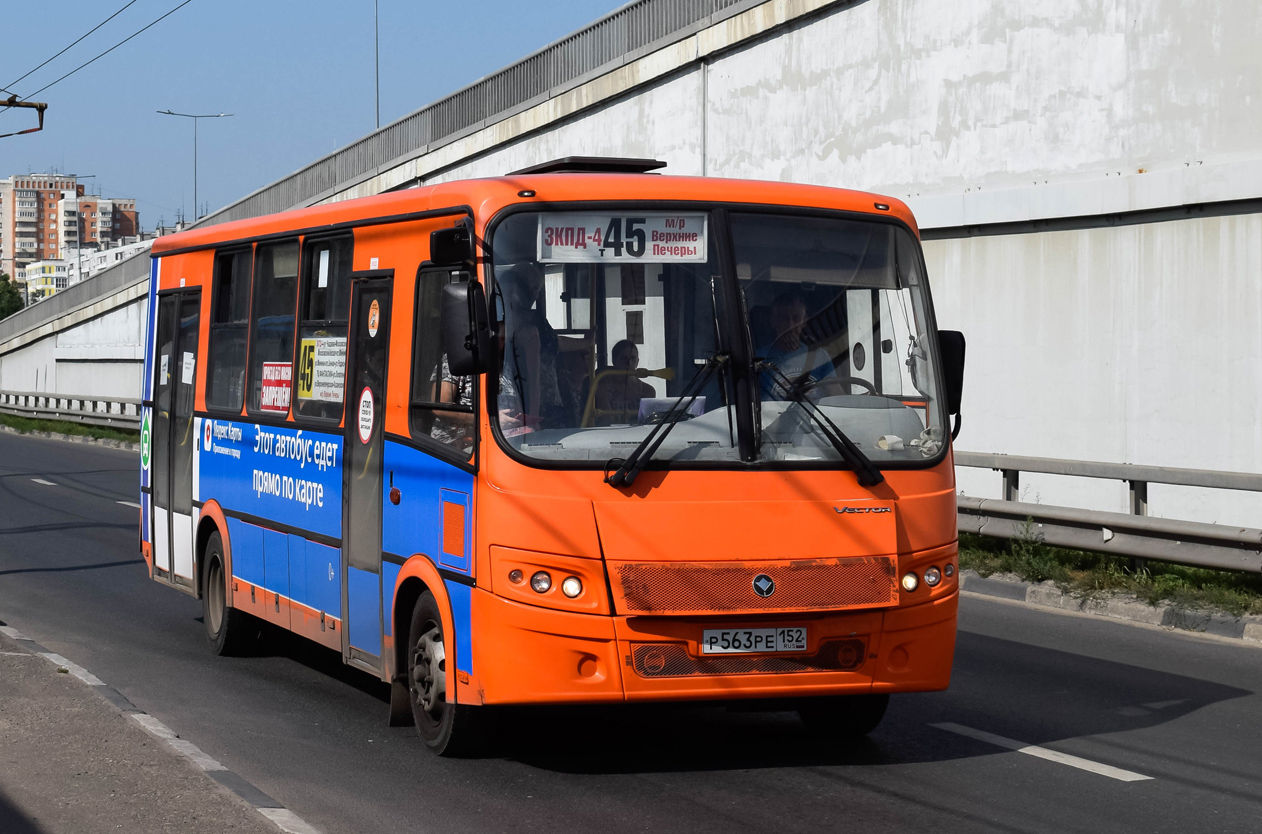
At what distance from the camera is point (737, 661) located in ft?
20.5

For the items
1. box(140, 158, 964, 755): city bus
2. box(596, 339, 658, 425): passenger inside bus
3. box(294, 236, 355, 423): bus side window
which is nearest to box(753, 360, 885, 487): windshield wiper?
box(140, 158, 964, 755): city bus

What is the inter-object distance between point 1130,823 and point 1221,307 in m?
9.54

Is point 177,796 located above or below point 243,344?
below

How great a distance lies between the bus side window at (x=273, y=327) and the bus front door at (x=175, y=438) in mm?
1317

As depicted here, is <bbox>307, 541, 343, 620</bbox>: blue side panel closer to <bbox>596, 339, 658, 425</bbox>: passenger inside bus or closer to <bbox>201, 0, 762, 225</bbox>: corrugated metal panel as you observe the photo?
<bbox>596, 339, 658, 425</bbox>: passenger inside bus

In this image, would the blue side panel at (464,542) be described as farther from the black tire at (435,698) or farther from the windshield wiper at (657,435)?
the windshield wiper at (657,435)

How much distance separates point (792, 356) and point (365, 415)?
223cm

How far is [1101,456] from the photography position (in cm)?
1576

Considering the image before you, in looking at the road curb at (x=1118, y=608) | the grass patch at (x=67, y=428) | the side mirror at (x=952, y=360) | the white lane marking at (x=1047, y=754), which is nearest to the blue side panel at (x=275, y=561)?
the white lane marking at (x=1047, y=754)

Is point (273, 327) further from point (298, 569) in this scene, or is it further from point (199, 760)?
point (199, 760)

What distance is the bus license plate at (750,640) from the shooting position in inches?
245

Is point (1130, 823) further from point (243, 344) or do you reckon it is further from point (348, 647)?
point (243, 344)

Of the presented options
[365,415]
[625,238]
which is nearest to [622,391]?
[625,238]

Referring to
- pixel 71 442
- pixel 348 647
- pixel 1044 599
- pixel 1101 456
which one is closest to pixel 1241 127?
pixel 1101 456
